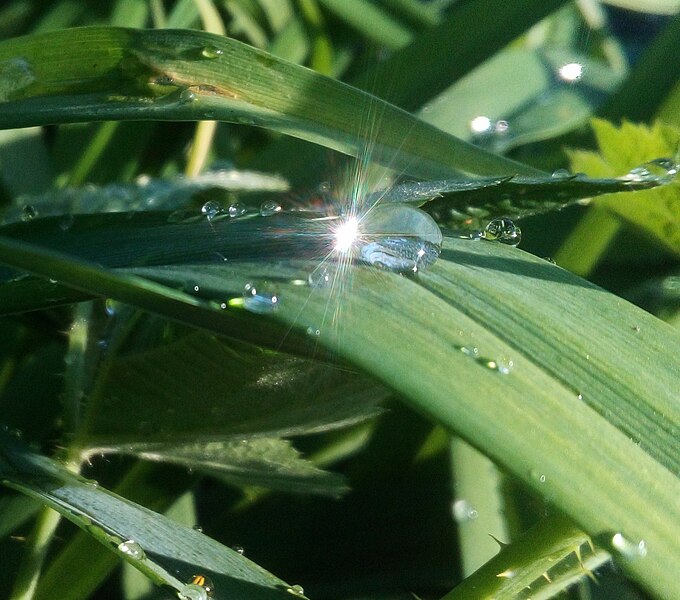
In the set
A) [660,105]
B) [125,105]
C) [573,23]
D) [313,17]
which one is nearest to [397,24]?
[313,17]

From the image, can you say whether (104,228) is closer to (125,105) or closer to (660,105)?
(125,105)

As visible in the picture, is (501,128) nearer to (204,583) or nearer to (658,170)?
(658,170)

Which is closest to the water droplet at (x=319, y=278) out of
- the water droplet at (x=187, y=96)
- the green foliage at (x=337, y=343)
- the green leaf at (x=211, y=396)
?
the green foliage at (x=337, y=343)

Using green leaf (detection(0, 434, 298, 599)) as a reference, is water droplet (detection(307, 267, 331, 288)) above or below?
above

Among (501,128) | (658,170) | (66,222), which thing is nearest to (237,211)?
(66,222)

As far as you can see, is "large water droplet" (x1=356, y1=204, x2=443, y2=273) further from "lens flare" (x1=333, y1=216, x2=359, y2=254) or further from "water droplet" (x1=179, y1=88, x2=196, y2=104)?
"water droplet" (x1=179, y1=88, x2=196, y2=104)

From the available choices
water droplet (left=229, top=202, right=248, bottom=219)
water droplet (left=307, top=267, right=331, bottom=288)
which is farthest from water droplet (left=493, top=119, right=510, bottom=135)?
water droplet (left=307, top=267, right=331, bottom=288)
